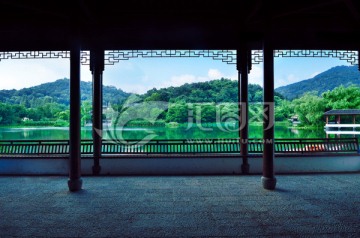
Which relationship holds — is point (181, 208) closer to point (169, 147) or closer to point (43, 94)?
point (169, 147)

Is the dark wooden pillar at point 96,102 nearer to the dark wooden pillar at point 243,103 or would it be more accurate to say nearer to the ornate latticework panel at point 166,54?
the ornate latticework panel at point 166,54

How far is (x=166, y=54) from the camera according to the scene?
6.10m

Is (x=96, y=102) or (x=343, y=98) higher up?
(x=343, y=98)

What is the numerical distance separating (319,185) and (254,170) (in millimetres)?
1439

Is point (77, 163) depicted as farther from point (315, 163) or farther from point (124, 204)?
point (315, 163)

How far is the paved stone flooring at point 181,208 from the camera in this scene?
2.95m

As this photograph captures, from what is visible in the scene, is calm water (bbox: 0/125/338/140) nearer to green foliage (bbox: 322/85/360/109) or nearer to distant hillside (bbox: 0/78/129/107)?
distant hillside (bbox: 0/78/129/107)

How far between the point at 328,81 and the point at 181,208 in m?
18.9

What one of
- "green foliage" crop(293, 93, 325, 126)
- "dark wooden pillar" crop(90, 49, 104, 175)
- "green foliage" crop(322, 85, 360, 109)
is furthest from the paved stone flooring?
"green foliage" crop(322, 85, 360, 109)

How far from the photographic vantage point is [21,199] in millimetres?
4211
